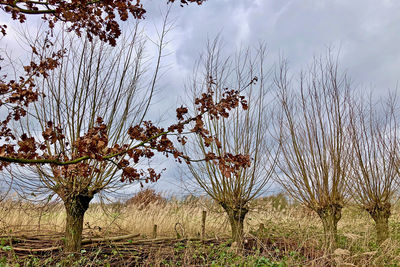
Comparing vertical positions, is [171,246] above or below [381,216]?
below

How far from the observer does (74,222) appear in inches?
201

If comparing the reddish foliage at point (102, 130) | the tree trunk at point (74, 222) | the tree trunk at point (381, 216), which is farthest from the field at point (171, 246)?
the reddish foliage at point (102, 130)

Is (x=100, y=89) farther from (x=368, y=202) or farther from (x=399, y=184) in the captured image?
(x=399, y=184)

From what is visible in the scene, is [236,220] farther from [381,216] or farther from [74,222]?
[381,216]

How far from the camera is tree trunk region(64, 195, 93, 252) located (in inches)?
200

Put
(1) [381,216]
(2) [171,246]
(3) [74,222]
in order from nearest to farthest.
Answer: (3) [74,222] < (2) [171,246] < (1) [381,216]

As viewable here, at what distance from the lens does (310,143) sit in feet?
20.6

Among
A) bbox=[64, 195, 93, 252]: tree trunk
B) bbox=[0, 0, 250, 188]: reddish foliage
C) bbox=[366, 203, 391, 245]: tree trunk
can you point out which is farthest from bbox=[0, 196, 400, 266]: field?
bbox=[0, 0, 250, 188]: reddish foliage

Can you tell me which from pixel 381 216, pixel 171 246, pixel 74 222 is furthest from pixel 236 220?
pixel 381 216

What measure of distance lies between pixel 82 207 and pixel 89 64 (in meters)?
2.28

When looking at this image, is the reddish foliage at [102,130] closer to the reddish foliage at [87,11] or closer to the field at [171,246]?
Result: the reddish foliage at [87,11]

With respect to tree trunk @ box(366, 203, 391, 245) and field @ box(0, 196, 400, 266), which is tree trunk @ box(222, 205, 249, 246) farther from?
tree trunk @ box(366, 203, 391, 245)

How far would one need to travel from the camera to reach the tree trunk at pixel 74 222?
507cm

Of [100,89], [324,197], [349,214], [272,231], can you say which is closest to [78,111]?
[100,89]
